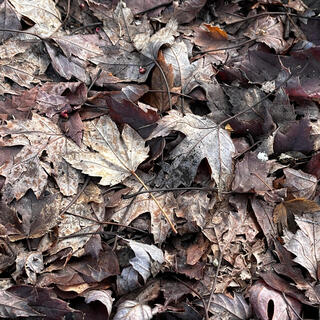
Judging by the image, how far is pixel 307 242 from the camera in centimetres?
203

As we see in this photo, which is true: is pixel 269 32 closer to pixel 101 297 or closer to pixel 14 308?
pixel 101 297

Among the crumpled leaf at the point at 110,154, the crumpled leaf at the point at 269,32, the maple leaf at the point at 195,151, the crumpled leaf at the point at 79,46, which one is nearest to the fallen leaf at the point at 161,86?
the maple leaf at the point at 195,151

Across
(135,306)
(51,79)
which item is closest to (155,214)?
(135,306)

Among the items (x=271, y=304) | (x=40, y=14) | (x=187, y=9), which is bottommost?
(x=271, y=304)

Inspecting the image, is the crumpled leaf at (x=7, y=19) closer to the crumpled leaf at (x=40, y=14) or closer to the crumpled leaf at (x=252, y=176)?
the crumpled leaf at (x=40, y=14)

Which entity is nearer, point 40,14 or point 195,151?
point 195,151

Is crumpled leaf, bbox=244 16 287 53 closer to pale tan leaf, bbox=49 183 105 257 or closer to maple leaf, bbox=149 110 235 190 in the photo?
maple leaf, bbox=149 110 235 190

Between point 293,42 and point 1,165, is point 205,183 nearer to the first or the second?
point 1,165

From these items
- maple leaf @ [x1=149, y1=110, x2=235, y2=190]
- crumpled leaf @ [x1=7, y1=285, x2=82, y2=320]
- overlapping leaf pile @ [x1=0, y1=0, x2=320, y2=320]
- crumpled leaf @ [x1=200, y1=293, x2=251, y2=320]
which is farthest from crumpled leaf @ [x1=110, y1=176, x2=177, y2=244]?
crumpled leaf @ [x1=7, y1=285, x2=82, y2=320]

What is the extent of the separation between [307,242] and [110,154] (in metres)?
1.10

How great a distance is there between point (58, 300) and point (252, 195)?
109cm

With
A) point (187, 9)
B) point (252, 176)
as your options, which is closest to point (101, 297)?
point (252, 176)

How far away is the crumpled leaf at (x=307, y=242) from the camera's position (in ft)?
6.47

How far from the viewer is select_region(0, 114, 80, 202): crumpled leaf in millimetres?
2059
